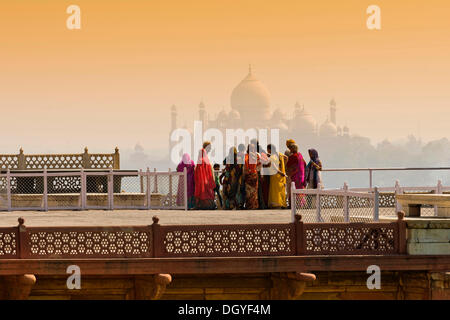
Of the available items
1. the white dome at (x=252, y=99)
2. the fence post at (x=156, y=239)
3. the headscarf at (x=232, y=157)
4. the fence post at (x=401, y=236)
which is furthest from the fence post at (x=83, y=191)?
the white dome at (x=252, y=99)

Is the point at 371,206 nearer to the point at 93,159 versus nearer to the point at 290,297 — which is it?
the point at 290,297

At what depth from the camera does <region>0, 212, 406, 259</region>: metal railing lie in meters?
13.8

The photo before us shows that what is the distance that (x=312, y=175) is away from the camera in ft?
71.4

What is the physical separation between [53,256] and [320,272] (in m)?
3.75

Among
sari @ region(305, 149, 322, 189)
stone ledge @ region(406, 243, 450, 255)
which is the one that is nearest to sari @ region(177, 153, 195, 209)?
sari @ region(305, 149, 322, 189)

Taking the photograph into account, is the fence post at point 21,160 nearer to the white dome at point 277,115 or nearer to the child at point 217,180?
the child at point 217,180

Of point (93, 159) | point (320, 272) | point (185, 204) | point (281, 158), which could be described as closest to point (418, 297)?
point (320, 272)

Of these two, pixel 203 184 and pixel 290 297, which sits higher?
pixel 203 184

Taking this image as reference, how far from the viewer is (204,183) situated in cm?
2231

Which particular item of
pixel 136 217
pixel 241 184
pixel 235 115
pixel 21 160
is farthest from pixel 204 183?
pixel 235 115

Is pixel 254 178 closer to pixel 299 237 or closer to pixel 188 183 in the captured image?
pixel 188 183

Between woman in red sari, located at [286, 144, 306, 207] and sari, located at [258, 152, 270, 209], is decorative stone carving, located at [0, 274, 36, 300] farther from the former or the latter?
woman in red sari, located at [286, 144, 306, 207]

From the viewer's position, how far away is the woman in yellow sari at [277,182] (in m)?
21.5

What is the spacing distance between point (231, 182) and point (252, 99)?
157 m
